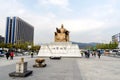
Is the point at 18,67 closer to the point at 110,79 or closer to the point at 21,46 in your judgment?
the point at 110,79

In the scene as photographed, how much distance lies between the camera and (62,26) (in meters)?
48.8

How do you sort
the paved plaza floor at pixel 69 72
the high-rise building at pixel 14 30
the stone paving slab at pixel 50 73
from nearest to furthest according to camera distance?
the stone paving slab at pixel 50 73, the paved plaza floor at pixel 69 72, the high-rise building at pixel 14 30

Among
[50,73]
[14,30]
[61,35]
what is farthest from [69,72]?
[14,30]

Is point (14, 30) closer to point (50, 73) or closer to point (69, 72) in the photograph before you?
point (69, 72)

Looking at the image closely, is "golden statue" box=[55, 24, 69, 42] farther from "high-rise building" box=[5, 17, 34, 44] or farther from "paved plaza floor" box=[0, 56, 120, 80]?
"high-rise building" box=[5, 17, 34, 44]

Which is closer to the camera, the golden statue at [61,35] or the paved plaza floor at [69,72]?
the paved plaza floor at [69,72]

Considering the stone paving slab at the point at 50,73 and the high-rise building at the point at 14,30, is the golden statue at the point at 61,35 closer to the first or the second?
the stone paving slab at the point at 50,73

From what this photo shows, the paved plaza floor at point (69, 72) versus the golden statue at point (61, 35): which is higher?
the golden statue at point (61, 35)

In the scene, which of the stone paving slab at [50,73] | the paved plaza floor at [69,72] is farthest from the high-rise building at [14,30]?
the stone paving slab at [50,73]

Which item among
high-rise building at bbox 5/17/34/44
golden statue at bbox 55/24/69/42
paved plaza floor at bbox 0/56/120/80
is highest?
high-rise building at bbox 5/17/34/44

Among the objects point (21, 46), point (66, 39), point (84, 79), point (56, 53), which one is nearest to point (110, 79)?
point (84, 79)

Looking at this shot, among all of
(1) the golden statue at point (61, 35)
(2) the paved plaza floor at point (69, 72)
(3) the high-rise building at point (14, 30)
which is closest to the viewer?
(2) the paved plaza floor at point (69, 72)

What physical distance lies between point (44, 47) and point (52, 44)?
1.87 meters

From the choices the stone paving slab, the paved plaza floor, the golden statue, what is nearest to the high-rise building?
the golden statue
